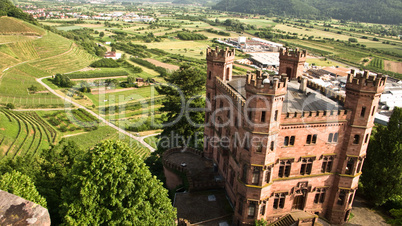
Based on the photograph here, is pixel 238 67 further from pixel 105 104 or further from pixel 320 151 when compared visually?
pixel 320 151

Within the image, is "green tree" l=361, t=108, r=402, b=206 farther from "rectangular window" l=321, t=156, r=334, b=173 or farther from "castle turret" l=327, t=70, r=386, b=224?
"rectangular window" l=321, t=156, r=334, b=173

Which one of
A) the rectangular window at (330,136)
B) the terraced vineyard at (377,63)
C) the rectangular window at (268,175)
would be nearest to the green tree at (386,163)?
the rectangular window at (330,136)

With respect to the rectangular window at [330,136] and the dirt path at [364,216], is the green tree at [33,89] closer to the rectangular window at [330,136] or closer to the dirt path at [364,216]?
the rectangular window at [330,136]

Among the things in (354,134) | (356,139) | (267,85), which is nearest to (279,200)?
(356,139)

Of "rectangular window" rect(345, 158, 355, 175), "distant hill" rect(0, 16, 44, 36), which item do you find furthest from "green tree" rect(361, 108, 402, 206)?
"distant hill" rect(0, 16, 44, 36)

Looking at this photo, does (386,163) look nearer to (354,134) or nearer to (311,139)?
(354,134)

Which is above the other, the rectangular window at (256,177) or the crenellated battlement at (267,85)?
the crenellated battlement at (267,85)
